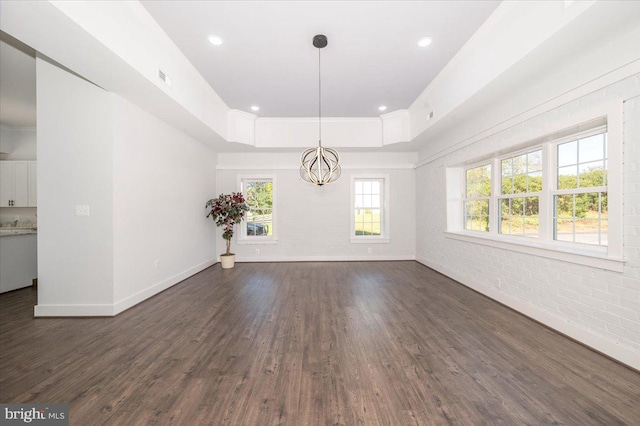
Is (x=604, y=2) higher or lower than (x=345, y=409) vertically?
higher

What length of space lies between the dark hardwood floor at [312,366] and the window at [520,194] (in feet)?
3.73

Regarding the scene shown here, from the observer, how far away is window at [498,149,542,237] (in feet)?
10.1

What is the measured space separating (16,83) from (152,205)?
285 centimetres

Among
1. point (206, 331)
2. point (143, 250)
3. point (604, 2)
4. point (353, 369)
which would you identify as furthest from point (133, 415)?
point (604, 2)

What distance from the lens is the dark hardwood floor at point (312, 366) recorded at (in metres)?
1.50

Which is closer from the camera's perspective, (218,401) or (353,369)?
(218,401)

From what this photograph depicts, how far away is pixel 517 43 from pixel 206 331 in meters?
4.21

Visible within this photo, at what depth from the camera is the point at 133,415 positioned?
148cm

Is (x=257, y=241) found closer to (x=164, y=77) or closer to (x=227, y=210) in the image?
(x=227, y=210)

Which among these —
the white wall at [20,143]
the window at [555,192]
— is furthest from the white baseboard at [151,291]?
the window at [555,192]

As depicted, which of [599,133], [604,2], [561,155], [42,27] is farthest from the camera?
[561,155]

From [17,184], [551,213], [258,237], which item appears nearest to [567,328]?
[551,213]

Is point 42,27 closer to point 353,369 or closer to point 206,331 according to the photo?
point 206,331

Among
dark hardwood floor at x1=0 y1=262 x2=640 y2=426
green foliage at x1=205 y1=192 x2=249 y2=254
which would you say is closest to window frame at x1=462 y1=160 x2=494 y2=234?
dark hardwood floor at x1=0 y1=262 x2=640 y2=426
